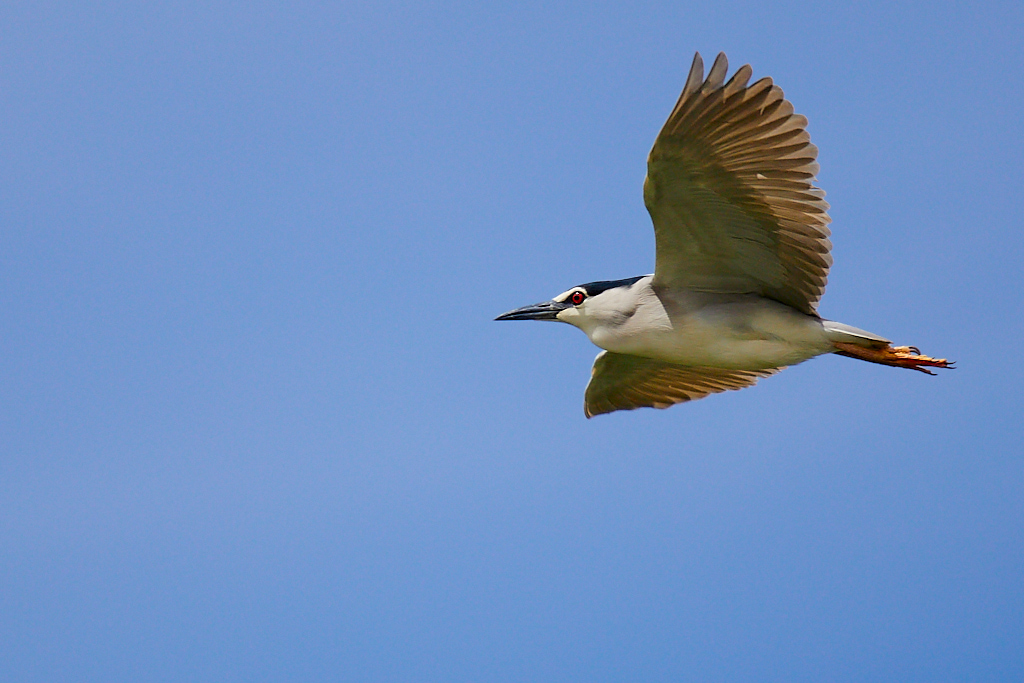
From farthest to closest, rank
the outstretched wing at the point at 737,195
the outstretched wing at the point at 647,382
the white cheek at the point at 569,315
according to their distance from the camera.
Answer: the outstretched wing at the point at 647,382, the white cheek at the point at 569,315, the outstretched wing at the point at 737,195

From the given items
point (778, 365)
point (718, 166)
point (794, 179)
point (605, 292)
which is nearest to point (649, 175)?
point (718, 166)

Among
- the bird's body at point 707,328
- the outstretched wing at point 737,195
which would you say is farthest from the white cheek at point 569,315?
the outstretched wing at point 737,195

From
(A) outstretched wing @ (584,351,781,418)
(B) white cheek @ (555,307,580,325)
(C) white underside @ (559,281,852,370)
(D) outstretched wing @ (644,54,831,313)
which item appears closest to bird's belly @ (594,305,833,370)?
(C) white underside @ (559,281,852,370)

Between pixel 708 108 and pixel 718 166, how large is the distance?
18.0 inches

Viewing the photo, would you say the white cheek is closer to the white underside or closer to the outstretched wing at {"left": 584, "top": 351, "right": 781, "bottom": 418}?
the white underside

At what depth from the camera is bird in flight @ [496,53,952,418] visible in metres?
6.91

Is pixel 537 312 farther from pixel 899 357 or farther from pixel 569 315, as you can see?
pixel 899 357

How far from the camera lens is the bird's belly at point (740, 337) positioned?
25.6 ft

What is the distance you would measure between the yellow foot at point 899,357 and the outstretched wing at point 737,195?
50 cm

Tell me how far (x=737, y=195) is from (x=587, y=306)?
1824 millimetres

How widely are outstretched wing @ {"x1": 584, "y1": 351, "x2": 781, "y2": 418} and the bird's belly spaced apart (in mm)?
1129

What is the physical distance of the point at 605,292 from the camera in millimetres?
8547

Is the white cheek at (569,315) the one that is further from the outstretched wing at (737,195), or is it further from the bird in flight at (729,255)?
the outstretched wing at (737,195)

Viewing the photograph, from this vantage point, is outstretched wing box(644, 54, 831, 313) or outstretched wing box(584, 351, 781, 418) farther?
outstretched wing box(584, 351, 781, 418)
